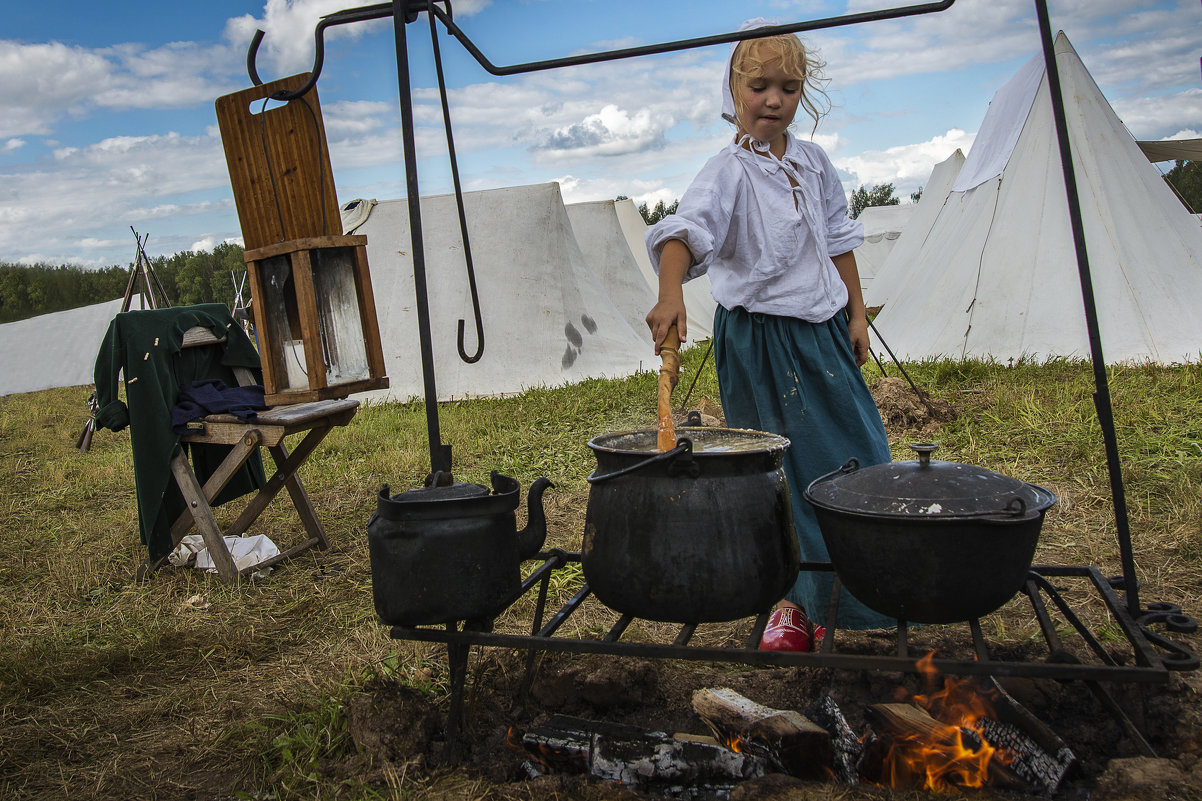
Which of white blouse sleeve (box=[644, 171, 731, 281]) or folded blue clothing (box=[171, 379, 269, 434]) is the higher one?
white blouse sleeve (box=[644, 171, 731, 281])

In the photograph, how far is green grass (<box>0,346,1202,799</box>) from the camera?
2.00 m

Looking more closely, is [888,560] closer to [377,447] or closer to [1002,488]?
[1002,488]

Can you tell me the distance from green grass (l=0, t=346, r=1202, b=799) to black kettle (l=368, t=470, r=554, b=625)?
37 centimetres

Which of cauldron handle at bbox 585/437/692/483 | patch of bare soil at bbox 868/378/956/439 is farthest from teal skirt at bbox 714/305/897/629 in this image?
patch of bare soil at bbox 868/378/956/439

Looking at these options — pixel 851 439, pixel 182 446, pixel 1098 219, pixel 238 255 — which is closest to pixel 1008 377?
pixel 1098 219

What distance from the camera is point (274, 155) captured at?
2016mm

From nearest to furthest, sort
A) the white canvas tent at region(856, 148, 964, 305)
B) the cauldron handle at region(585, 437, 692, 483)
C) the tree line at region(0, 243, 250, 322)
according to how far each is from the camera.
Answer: the cauldron handle at region(585, 437, 692, 483)
the white canvas tent at region(856, 148, 964, 305)
the tree line at region(0, 243, 250, 322)

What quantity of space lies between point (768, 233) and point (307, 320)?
1313mm

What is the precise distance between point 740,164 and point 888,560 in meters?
1.08

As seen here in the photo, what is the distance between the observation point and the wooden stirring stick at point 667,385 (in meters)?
1.57

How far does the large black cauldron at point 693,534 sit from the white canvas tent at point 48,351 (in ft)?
45.3

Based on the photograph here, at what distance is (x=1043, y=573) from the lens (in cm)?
174

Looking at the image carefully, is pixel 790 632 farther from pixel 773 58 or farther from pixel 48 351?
pixel 48 351

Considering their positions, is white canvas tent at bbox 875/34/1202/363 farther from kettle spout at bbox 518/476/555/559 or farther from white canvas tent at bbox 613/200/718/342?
white canvas tent at bbox 613/200/718/342
